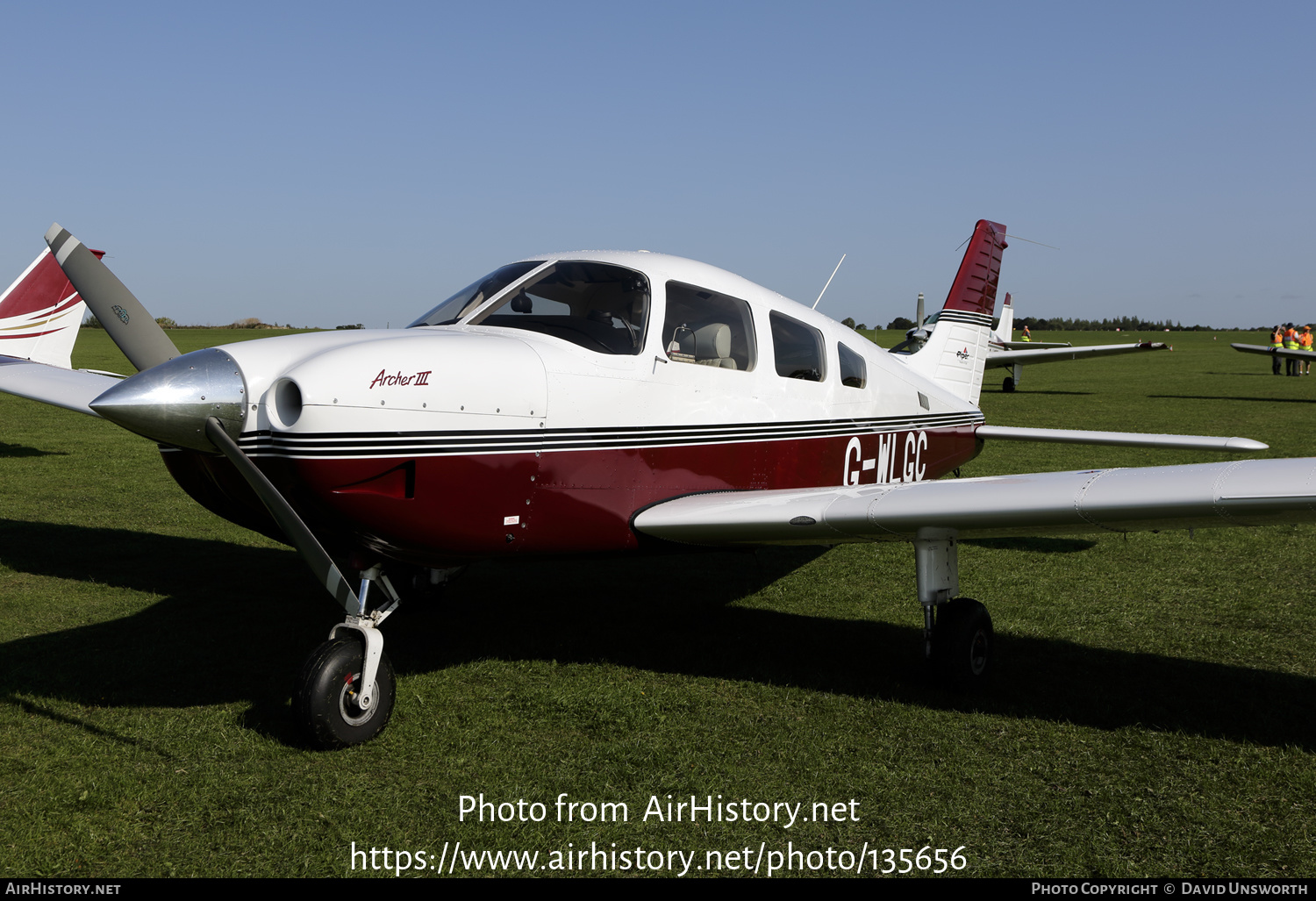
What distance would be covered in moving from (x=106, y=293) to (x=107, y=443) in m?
12.2

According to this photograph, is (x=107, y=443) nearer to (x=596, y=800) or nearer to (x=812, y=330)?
(x=812, y=330)

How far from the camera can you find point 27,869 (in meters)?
3.04

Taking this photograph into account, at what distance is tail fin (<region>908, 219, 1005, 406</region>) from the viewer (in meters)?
8.30

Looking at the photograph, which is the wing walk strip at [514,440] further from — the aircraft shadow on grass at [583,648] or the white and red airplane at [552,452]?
the aircraft shadow on grass at [583,648]

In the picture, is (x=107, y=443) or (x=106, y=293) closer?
(x=106, y=293)

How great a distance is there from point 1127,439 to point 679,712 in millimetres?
4439

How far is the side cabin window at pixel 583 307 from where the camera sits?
4633 millimetres

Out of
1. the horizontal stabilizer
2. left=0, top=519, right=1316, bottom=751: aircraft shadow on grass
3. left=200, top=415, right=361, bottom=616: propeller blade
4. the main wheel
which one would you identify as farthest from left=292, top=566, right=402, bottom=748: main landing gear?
the horizontal stabilizer

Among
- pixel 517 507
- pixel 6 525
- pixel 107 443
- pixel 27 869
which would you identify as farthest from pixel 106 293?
pixel 107 443

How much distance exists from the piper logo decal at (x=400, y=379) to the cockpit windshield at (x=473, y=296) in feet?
2.94

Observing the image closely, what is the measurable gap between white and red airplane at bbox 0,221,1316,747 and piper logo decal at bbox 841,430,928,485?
486 millimetres

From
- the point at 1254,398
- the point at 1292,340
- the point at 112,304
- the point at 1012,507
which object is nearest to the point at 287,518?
the point at 112,304

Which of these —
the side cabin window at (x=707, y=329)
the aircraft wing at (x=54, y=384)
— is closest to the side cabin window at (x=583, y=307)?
the side cabin window at (x=707, y=329)

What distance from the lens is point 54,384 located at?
7195mm
